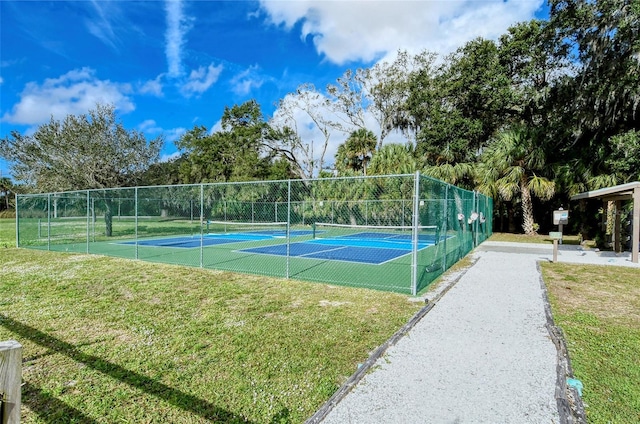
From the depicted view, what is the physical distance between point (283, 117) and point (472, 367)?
109 feet

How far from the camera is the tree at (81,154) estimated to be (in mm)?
16875

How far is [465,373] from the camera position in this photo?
3193 mm

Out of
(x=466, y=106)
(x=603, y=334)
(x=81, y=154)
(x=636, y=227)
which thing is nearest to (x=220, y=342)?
(x=603, y=334)

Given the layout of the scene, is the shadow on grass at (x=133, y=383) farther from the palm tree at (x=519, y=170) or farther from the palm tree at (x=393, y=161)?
the palm tree at (x=393, y=161)

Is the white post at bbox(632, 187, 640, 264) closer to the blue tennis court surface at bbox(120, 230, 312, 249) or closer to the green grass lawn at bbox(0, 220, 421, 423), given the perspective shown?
the green grass lawn at bbox(0, 220, 421, 423)

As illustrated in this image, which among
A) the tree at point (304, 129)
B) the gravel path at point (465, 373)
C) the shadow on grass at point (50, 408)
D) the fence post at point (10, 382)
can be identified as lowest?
the shadow on grass at point (50, 408)

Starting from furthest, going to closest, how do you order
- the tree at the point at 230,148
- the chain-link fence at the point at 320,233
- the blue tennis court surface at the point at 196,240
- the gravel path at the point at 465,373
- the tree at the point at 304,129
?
the tree at the point at 304,129
the tree at the point at 230,148
the blue tennis court surface at the point at 196,240
the chain-link fence at the point at 320,233
the gravel path at the point at 465,373

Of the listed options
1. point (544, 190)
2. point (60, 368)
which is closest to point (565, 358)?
point (60, 368)

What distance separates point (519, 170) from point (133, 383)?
61.6ft

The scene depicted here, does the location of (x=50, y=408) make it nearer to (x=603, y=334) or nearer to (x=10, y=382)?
(x=10, y=382)

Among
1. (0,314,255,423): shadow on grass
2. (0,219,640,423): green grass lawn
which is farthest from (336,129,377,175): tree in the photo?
(0,314,255,423): shadow on grass

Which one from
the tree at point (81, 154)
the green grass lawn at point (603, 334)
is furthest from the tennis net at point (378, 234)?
the tree at point (81, 154)

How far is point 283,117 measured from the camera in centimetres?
3434

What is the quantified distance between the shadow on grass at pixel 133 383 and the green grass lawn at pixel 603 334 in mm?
2688
